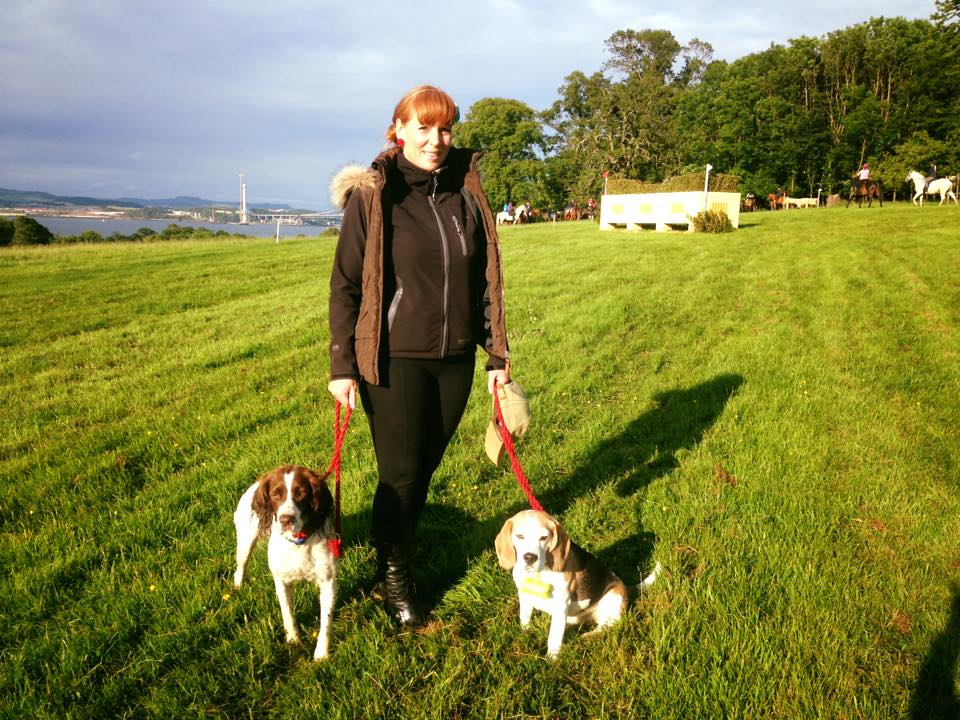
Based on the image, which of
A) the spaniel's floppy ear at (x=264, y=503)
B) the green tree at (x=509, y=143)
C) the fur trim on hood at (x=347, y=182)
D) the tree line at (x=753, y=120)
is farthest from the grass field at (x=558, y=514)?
the green tree at (x=509, y=143)

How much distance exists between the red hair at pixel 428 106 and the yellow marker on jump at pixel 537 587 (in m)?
2.22

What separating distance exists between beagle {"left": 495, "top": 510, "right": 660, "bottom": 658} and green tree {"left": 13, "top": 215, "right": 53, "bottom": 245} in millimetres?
40264

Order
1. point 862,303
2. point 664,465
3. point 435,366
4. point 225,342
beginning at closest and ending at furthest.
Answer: point 435,366 → point 664,465 → point 225,342 → point 862,303

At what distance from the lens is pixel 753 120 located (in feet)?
179

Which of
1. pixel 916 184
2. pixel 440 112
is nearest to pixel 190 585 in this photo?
pixel 440 112

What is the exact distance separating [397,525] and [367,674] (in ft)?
2.38

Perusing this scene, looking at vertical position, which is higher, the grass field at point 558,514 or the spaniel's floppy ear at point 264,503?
the spaniel's floppy ear at point 264,503

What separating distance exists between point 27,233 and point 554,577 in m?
41.2

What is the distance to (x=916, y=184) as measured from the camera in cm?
3005

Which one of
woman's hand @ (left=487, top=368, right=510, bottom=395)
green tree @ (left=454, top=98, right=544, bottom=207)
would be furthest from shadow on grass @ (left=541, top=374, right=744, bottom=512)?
green tree @ (left=454, top=98, right=544, bottom=207)

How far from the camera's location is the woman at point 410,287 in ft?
9.05

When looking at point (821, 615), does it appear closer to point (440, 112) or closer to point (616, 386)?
point (440, 112)

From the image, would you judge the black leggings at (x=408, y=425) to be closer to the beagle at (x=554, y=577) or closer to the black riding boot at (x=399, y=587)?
the black riding boot at (x=399, y=587)

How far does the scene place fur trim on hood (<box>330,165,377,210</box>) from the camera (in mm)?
2762
